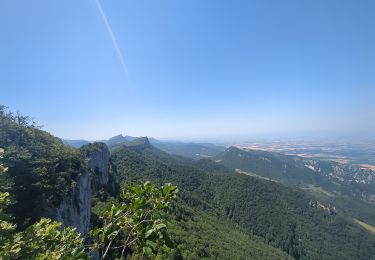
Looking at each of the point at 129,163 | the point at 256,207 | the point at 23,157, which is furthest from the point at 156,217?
the point at 256,207

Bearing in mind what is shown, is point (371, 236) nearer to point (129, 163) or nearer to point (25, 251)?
point (129, 163)

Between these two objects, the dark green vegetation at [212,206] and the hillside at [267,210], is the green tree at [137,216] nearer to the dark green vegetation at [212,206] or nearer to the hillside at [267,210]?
the dark green vegetation at [212,206]

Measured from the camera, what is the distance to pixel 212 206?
15388 centimetres

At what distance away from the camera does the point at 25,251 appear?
8.95 metres

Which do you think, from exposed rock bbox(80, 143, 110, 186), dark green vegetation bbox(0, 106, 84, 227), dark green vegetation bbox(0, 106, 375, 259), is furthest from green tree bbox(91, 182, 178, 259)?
exposed rock bbox(80, 143, 110, 186)

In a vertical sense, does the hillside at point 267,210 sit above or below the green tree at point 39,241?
below

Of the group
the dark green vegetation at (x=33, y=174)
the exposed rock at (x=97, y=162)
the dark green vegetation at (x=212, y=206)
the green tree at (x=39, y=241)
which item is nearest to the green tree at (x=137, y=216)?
the green tree at (x=39, y=241)

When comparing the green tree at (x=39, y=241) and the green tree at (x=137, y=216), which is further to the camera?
the green tree at (x=39, y=241)

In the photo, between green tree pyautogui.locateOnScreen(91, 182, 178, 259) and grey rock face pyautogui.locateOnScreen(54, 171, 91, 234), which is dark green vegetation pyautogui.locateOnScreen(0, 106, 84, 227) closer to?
grey rock face pyautogui.locateOnScreen(54, 171, 91, 234)

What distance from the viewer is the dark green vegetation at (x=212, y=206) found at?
40.7 meters

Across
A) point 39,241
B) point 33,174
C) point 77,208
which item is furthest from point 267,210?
point 39,241

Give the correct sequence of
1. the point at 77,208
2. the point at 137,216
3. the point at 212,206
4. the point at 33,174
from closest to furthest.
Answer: the point at 137,216
the point at 33,174
the point at 77,208
the point at 212,206

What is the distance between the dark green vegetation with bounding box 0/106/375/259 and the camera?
40.7 meters

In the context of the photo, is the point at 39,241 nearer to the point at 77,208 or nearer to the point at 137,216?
the point at 137,216
